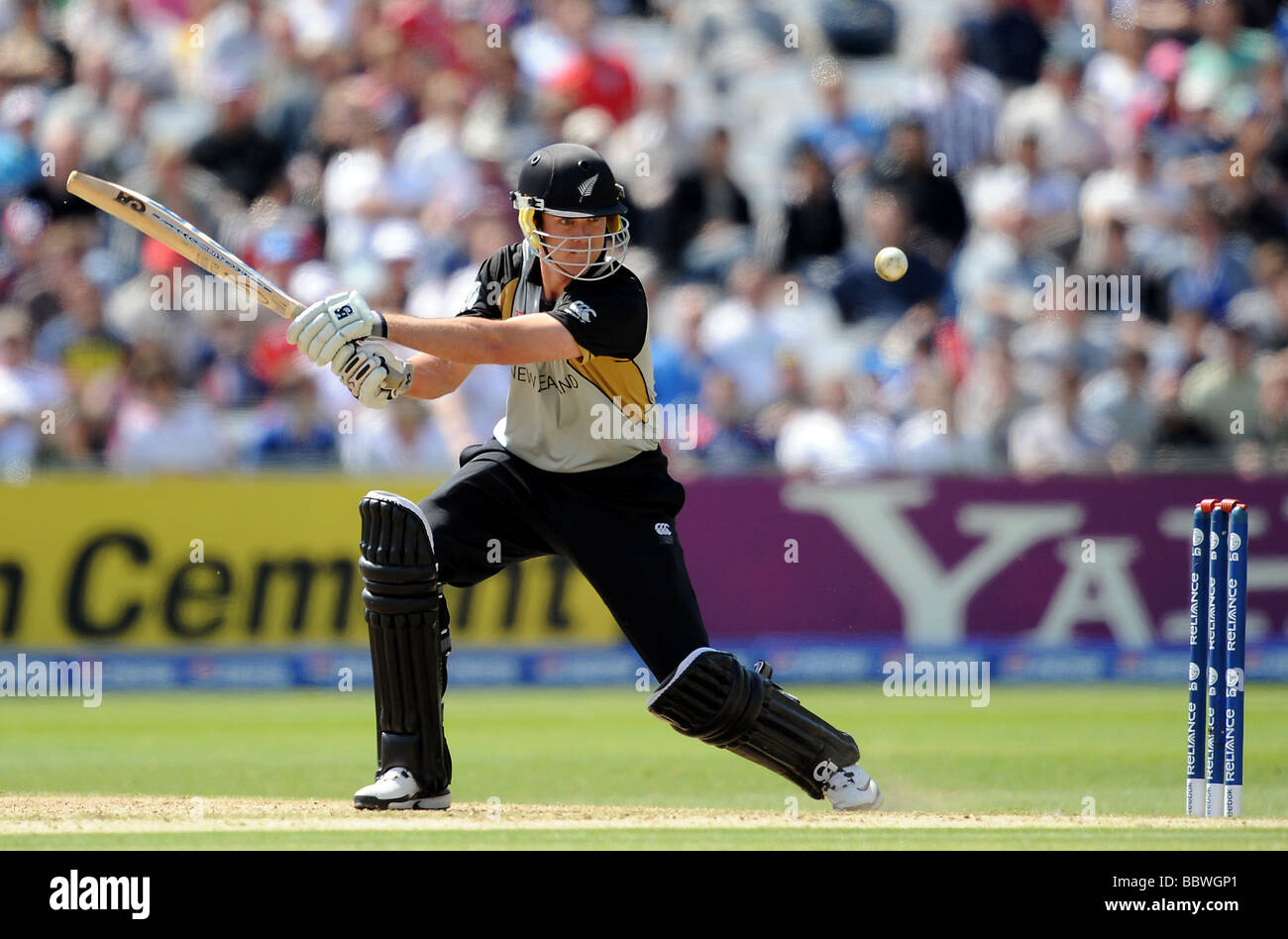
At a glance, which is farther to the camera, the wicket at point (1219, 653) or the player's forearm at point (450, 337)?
the wicket at point (1219, 653)

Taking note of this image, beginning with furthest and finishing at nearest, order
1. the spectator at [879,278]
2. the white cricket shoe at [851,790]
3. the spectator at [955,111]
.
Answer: the spectator at [955,111]
the spectator at [879,278]
the white cricket shoe at [851,790]

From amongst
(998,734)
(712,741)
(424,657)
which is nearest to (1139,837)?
(712,741)

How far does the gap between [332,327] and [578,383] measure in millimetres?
962

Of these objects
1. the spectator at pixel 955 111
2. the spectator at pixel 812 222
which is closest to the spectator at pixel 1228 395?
the spectator at pixel 955 111

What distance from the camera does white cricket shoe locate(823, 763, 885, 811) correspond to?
21.9 feet

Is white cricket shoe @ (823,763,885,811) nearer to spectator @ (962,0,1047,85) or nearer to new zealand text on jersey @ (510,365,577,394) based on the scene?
new zealand text on jersey @ (510,365,577,394)

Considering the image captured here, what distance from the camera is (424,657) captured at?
250 inches

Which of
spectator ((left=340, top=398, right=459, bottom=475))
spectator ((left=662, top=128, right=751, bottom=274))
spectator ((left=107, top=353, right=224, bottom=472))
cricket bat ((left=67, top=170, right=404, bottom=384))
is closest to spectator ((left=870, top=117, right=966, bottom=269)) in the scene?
spectator ((left=662, top=128, right=751, bottom=274))

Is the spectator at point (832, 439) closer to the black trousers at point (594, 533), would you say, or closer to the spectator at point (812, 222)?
the spectator at point (812, 222)

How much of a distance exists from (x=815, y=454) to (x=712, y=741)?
5955 mm

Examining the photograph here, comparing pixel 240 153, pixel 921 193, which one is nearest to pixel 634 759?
pixel 921 193

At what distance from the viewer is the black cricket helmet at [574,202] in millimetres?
6297

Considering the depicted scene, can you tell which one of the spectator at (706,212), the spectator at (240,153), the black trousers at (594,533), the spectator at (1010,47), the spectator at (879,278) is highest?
the spectator at (1010,47)

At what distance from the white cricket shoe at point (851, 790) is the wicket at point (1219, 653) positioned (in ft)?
3.92
